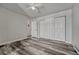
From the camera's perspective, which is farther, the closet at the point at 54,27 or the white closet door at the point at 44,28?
the white closet door at the point at 44,28

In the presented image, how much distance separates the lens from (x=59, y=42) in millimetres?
1528

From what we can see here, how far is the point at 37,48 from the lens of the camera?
1541 mm

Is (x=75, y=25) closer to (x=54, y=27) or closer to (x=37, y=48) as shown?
(x=54, y=27)

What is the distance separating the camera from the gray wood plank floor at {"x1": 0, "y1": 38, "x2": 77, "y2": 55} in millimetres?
1462

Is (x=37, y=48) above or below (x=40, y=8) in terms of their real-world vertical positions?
below

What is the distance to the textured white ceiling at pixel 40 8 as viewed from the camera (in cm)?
144

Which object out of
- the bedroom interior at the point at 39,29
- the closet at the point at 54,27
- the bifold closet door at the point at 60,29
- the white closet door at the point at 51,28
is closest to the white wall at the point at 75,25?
the bedroom interior at the point at 39,29

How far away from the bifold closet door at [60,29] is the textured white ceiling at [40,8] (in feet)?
0.85

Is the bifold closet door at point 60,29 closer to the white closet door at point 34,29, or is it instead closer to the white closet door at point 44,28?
the white closet door at point 44,28

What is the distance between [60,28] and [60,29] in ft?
0.09

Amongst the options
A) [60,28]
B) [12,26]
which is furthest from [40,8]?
[12,26]
